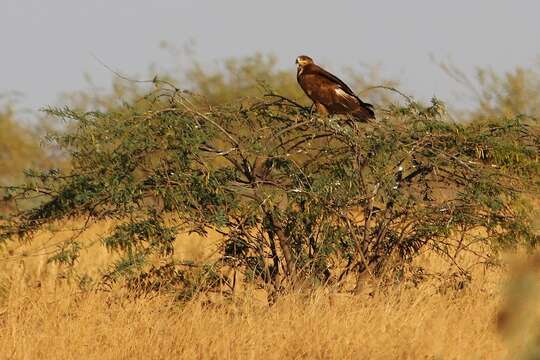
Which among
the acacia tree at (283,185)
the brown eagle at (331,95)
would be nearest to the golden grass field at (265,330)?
the acacia tree at (283,185)

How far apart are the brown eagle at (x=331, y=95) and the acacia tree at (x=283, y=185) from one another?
0.69 feet

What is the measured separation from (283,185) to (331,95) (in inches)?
57.3

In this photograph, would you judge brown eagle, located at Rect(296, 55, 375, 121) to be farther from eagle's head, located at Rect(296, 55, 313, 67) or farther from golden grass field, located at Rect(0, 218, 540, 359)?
golden grass field, located at Rect(0, 218, 540, 359)

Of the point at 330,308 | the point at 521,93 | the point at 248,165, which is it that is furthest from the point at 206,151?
the point at 521,93

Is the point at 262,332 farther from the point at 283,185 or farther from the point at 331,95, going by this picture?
Answer: the point at 331,95

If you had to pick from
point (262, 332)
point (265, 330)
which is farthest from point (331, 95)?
point (262, 332)

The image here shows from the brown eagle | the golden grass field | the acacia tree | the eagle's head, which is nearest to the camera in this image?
the golden grass field

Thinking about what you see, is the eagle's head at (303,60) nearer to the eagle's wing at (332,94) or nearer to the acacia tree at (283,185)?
the eagle's wing at (332,94)

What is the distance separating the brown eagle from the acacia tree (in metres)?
0.21

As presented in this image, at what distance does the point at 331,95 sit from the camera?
340 inches

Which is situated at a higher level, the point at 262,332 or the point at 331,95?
the point at 331,95

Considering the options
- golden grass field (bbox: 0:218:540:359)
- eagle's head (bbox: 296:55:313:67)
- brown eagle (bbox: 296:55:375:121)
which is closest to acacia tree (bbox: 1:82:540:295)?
brown eagle (bbox: 296:55:375:121)

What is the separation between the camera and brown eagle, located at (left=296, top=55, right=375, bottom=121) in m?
8.09

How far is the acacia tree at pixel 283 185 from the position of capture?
728 centimetres
